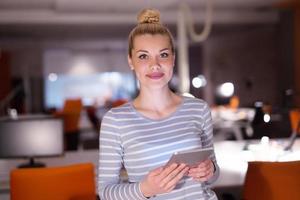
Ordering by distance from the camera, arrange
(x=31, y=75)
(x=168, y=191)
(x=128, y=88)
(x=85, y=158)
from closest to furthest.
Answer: (x=168, y=191) < (x=85, y=158) < (x=31, y=75) < (x=128, y=88)

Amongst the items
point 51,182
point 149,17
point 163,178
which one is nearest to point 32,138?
point 51,182

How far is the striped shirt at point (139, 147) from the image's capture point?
1612mm

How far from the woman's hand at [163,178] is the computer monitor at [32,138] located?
5.71ft

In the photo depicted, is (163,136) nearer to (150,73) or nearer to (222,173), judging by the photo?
(150,73)

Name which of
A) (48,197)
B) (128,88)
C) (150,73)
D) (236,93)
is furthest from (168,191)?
(128,88)

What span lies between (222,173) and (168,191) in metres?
1.30

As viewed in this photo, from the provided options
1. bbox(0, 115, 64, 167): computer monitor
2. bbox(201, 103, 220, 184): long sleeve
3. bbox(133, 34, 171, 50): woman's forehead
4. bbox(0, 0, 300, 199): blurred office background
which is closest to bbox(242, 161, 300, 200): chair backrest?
bbox(201, 103, 220, 184): long sleeve

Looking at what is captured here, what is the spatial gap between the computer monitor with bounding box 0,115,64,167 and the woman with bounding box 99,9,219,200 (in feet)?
5.10

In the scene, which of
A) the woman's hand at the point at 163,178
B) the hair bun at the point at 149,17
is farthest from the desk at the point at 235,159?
the hair bun at the point at 149,17

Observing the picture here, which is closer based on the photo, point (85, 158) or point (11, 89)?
point (85, 158)

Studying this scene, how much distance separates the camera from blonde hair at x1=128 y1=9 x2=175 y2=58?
1671 millimetres

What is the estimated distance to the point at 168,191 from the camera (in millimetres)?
1569

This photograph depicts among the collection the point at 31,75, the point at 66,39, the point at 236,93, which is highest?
the point at 66,39

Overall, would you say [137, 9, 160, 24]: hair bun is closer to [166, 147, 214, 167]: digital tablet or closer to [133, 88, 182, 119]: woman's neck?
[133, 88, 182, 119]: woman's neck
